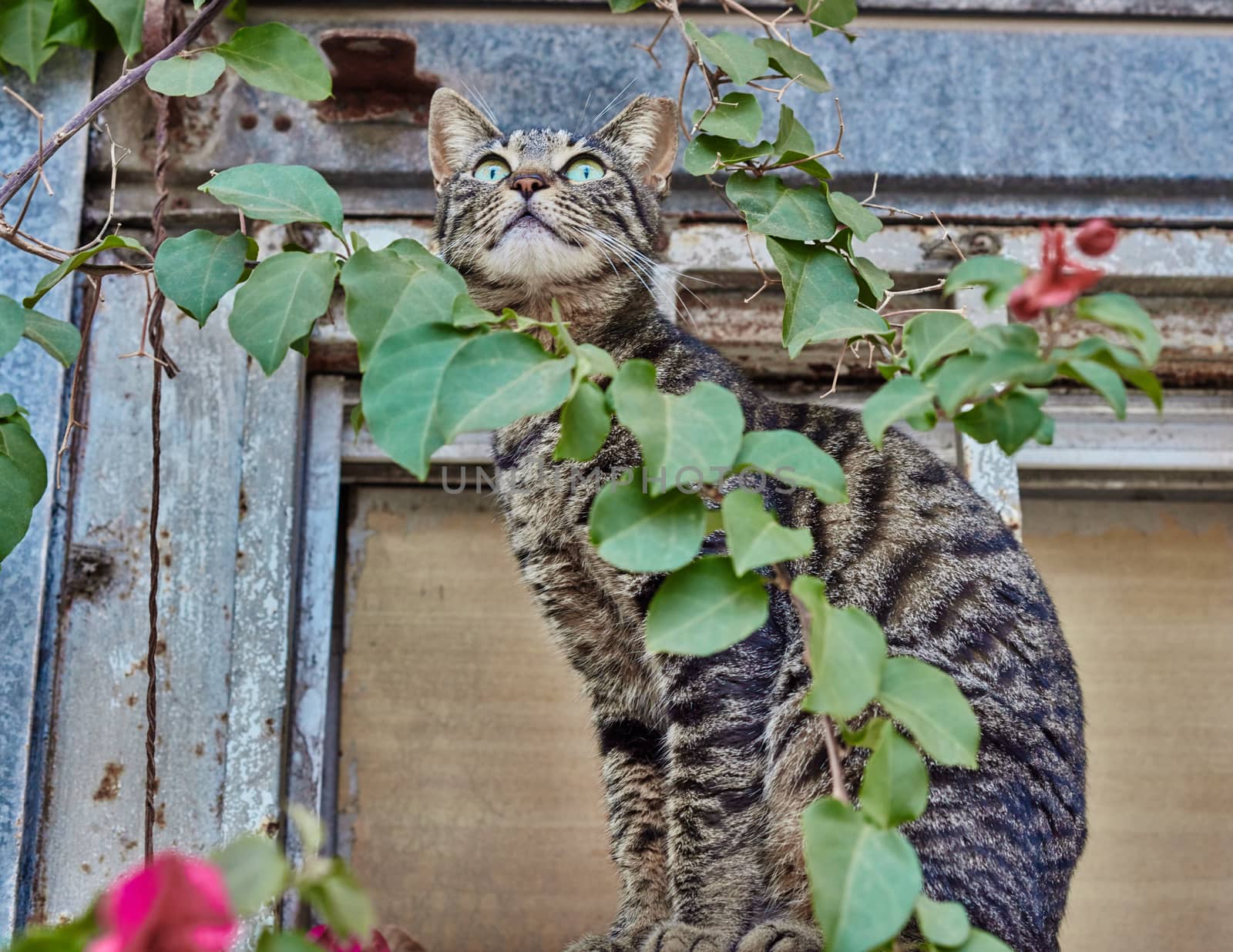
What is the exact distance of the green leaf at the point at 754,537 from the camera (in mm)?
1123

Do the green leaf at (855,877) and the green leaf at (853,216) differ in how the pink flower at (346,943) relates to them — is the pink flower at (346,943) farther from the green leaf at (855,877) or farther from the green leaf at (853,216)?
the green leaf at (853,216)

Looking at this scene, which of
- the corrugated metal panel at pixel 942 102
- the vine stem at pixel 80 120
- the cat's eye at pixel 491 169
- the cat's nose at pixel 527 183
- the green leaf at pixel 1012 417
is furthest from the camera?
the corrugated metal panel at pixel 942 102

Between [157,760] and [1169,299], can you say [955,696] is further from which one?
[1169,299]

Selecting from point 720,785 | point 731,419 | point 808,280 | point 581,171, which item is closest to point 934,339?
point 731,419

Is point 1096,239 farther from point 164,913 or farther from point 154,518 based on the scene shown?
point 154,518

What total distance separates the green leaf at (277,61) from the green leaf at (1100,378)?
1.24m

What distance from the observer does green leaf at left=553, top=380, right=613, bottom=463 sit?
1.21 m

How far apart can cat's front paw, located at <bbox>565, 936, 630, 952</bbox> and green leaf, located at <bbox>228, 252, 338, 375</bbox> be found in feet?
3.79

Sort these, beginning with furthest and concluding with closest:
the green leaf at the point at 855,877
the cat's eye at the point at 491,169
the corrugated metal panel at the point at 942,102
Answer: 1. the corrugated metal panel at the point at 942,102
2. the cat's eye at the point at 491,169
3. the green leaf at the point at 855,877

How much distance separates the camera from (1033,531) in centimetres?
291

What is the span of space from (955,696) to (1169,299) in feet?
6.39

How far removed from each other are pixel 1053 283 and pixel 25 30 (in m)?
2.24

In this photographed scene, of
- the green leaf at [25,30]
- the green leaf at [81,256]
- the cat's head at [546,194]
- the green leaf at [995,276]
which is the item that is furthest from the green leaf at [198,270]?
the green leaf at [25,30]

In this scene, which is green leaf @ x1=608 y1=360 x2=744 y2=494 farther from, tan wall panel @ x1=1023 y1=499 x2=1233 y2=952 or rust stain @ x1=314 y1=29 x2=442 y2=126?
tan wall panel @ x1=1023 y1=499 x2=1233 y2=952
